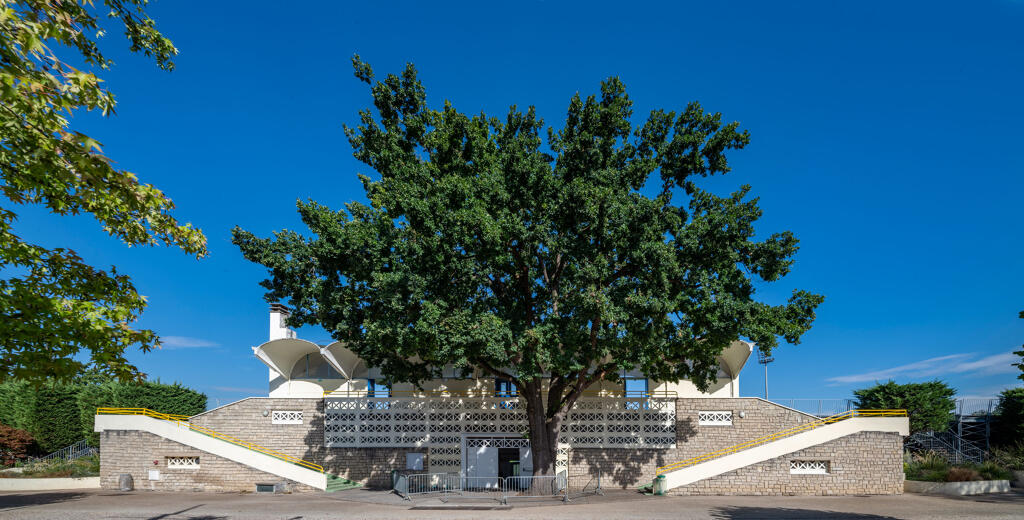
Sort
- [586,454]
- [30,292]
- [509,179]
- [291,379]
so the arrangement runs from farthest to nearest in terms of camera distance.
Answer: [291,379], [586,454], [509,179], [30,292]

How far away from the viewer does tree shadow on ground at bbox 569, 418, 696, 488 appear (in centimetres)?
2461

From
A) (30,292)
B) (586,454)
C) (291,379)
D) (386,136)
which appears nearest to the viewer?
(30,292)

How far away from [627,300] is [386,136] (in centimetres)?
1017

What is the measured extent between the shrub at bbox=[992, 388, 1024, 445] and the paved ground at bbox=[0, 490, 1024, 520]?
8804 millimetres

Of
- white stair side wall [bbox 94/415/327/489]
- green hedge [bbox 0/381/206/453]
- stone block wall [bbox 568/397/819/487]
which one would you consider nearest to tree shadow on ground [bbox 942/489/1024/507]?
stone block wall [bbox 568/397/819/487]

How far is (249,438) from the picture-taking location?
1037 inches

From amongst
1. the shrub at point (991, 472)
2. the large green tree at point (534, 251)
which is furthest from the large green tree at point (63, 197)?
the shrub at point (991, 472)

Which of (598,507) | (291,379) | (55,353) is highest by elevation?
(55,353)

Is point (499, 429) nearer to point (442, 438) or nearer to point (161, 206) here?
point (442, 438)

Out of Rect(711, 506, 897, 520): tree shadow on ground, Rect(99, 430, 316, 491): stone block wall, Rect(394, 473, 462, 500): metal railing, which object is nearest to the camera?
Rect(711, 506, 897, 520): tree shadow on ground

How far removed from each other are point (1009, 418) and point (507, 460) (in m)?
24.2

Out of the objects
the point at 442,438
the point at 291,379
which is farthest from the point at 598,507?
the point at 291,379

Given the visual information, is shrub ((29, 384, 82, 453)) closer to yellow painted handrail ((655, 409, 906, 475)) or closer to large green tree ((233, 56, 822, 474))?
large green tree ((233, 56, 822, 474))

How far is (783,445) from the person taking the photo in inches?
887
